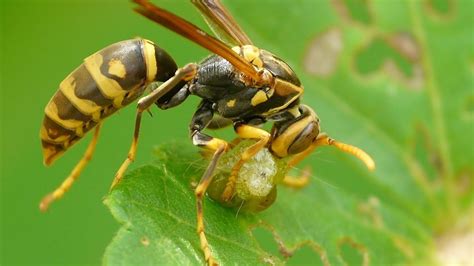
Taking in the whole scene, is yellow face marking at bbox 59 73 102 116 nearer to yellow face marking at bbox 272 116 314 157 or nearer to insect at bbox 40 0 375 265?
insect at bbox 40 0 375 265

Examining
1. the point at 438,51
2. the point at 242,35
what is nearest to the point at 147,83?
the point at 242,35

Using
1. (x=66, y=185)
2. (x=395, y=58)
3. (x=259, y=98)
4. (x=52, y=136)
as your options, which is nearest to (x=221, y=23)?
(x=259, y=98)

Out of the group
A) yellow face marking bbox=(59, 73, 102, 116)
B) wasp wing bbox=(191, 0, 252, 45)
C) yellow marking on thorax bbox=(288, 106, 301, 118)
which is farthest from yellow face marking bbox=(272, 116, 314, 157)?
yellow face marking bbox=(59, 73, 102, 116)

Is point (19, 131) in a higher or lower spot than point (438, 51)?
lower

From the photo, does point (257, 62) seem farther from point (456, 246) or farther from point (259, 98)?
point (456, 246)

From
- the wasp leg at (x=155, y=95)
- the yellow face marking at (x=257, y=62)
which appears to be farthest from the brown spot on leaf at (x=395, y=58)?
the wasp leg at (x=155, y=95)

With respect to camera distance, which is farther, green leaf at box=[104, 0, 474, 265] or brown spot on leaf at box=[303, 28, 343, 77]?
brown spot on leaf at box=[303, 28, 343, 77]

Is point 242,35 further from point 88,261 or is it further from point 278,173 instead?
point 88,261

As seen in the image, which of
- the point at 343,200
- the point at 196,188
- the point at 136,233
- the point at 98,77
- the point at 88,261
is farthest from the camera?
the point at 88,261
